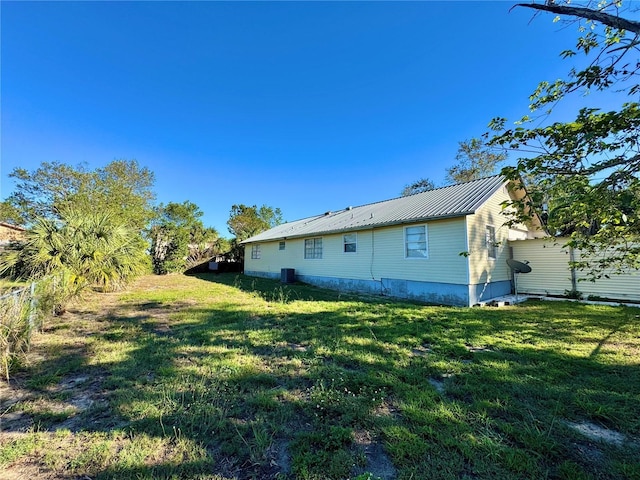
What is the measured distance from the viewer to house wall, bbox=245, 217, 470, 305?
810 centimetres

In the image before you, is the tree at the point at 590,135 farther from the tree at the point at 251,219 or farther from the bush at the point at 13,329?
the tree at the point at 251,219

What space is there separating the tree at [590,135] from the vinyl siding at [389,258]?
187 inches

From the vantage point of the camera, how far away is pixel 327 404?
255 centimetres

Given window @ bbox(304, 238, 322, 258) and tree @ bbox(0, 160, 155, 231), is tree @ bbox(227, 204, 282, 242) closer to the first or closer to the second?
tree @ bbox(0, 160, 155, 231)

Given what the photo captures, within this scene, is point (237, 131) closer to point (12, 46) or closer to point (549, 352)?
point (12, 46)

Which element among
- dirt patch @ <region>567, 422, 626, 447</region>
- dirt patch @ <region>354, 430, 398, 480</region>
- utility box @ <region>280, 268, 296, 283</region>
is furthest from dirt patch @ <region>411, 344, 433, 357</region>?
utility box @ <region>280, 268, 296, 283</region>

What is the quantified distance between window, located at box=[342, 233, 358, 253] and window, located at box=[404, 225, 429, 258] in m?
2.46

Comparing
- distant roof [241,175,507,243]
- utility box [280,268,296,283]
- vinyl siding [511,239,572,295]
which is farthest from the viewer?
utility box [280,268,296,283]

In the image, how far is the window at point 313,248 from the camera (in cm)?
1330

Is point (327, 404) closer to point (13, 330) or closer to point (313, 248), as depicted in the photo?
point (13, 330)

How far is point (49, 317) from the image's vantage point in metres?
5.60

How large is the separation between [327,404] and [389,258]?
7.83 m

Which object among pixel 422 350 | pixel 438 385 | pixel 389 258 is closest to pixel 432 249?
pixel 389 258

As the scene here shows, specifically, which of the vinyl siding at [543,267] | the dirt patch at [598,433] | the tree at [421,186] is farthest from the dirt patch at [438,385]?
the tree at [421,186]
